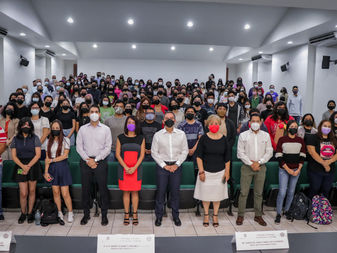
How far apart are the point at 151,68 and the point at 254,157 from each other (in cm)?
1780

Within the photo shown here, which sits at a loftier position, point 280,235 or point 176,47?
point 176,47

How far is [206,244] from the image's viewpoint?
193 cm

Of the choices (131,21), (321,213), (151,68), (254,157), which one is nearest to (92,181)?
(254,157)

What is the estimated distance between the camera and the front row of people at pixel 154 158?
16.3ft

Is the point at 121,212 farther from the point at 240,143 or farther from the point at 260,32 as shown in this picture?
the point at 260,32

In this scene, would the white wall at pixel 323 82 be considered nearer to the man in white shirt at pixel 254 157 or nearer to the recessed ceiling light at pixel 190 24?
the recessed ceiling light at pixel 190 24

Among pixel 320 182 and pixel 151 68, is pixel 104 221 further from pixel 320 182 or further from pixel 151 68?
pixel 151 68

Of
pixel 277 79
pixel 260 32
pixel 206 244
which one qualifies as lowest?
pixel 206 244

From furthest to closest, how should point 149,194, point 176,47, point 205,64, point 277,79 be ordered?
point 205,64, point 176,47, point 277,79, point 149,194

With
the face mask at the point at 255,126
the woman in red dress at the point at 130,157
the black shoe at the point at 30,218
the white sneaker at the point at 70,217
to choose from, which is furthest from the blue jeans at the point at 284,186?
the black shoe at the point at 30,218

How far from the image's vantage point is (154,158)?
5.04m

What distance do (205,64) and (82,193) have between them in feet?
61.9

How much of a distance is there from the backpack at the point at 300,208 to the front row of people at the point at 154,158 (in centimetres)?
37

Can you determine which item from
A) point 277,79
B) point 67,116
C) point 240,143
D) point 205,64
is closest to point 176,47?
point 205,64
